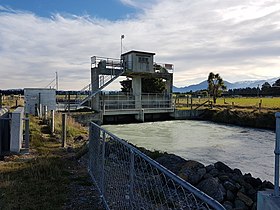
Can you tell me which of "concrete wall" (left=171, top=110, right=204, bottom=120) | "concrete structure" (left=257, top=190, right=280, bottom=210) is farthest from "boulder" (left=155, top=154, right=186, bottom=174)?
"concrete wall" (left=171, top=110, right=204, bottom=120)

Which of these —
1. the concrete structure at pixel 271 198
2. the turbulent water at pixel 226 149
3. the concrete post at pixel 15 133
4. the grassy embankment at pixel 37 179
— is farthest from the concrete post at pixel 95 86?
the concrete structure at pixel 271 198

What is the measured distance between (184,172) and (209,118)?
25.1 metres

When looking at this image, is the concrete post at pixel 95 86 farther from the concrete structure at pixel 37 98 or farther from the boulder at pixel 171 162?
the boulder at pixel 171 162

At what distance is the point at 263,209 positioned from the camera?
1.86 metres

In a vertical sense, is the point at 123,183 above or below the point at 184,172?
above

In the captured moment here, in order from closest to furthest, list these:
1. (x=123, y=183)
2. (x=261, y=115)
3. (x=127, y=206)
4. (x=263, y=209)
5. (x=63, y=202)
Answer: (x=263, y=209) → (x=127, y=206) → (x=123, y=183) → (x=63, y=202) → (x=261, y=115)

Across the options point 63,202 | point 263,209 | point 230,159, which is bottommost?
point 230,159

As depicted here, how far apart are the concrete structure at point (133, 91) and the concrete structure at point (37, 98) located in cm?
575

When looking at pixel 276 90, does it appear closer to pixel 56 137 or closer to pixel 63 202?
pixel 56 137

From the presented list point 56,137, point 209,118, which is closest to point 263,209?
point 56,137

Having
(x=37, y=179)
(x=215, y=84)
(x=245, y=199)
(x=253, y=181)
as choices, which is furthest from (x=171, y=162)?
(x=215, y=84)

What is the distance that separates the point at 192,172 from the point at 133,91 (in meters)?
25.1

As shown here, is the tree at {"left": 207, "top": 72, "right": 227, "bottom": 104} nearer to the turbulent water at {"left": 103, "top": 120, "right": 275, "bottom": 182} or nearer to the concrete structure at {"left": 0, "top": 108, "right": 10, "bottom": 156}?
the turbulent water at {"left": 103, "top": 120, "right": 275, "bottom": 182}

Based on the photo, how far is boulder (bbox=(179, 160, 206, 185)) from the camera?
7.50 m
